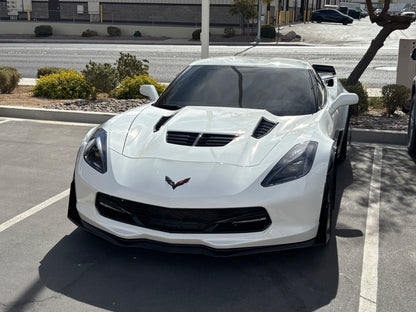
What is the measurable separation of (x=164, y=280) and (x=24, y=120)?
6.77 metres

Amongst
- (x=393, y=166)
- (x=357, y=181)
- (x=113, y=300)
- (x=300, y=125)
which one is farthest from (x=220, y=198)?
(x=393, y=166)

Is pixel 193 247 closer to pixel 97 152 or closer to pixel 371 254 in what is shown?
pixel 97 152

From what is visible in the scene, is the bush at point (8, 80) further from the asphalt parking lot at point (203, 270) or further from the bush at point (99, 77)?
the asphalt parking lot at point (203, 270)

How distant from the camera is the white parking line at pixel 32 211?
15.7 feet

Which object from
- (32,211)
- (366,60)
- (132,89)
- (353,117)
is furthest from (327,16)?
(32,211)

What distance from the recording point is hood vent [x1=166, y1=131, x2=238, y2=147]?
425cm

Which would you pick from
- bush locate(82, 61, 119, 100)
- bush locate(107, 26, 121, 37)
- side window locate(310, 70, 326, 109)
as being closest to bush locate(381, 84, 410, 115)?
side window locate(310, 70, 326, 109)

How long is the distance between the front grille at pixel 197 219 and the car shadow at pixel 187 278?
373mm

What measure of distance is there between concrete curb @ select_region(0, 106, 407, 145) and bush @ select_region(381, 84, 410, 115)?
1425 millimetres

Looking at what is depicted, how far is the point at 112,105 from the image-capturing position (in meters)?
10.3

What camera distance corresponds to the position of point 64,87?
11344mm

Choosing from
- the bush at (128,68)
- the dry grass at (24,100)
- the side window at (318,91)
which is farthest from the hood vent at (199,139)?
the bush at (128,68)

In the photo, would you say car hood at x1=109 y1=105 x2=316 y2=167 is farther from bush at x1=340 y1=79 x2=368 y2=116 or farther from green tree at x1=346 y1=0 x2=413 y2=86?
green tree at x1=346 y1=0 x2=413 y2=86

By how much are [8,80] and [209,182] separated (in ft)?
31.7
